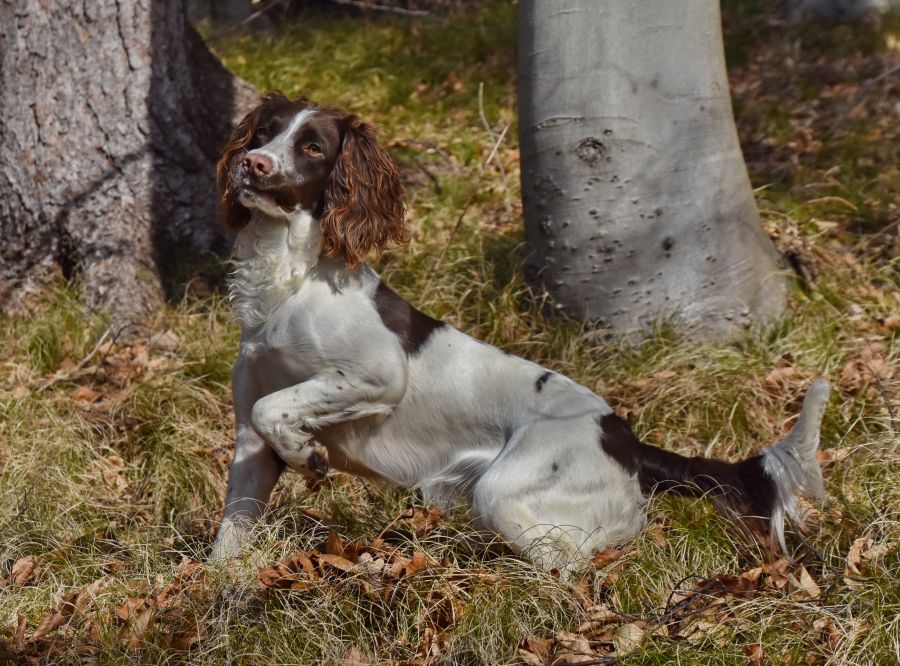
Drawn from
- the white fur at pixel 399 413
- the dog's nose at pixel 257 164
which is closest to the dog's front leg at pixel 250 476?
the white fur at pixel 399 413

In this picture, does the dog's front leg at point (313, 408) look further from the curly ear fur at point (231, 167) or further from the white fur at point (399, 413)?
the curly ear fur at point (231, 167)

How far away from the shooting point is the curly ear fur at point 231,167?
3746 mm

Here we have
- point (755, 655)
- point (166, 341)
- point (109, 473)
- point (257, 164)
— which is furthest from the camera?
point (166, 341)

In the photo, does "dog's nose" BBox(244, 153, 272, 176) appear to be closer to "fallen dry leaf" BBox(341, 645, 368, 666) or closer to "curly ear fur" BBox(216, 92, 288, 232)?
"curly ear fur" BBox(216, 92, 288, 232)

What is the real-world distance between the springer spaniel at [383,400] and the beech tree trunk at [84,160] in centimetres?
240

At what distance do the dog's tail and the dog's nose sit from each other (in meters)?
1.39

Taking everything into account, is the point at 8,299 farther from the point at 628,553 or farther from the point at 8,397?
the point at 628,553

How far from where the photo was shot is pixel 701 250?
203 inches

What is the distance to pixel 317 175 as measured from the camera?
12.0 feet

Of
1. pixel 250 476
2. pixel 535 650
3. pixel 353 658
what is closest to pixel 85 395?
pixel 250 476

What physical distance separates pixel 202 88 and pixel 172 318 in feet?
5.88

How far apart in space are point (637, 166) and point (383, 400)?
2.06 metres

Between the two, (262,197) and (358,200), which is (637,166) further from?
(262,197)

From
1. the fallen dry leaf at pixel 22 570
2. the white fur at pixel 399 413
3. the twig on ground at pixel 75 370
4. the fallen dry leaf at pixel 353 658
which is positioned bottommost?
the fallen dry leaf at pixel 22 570
